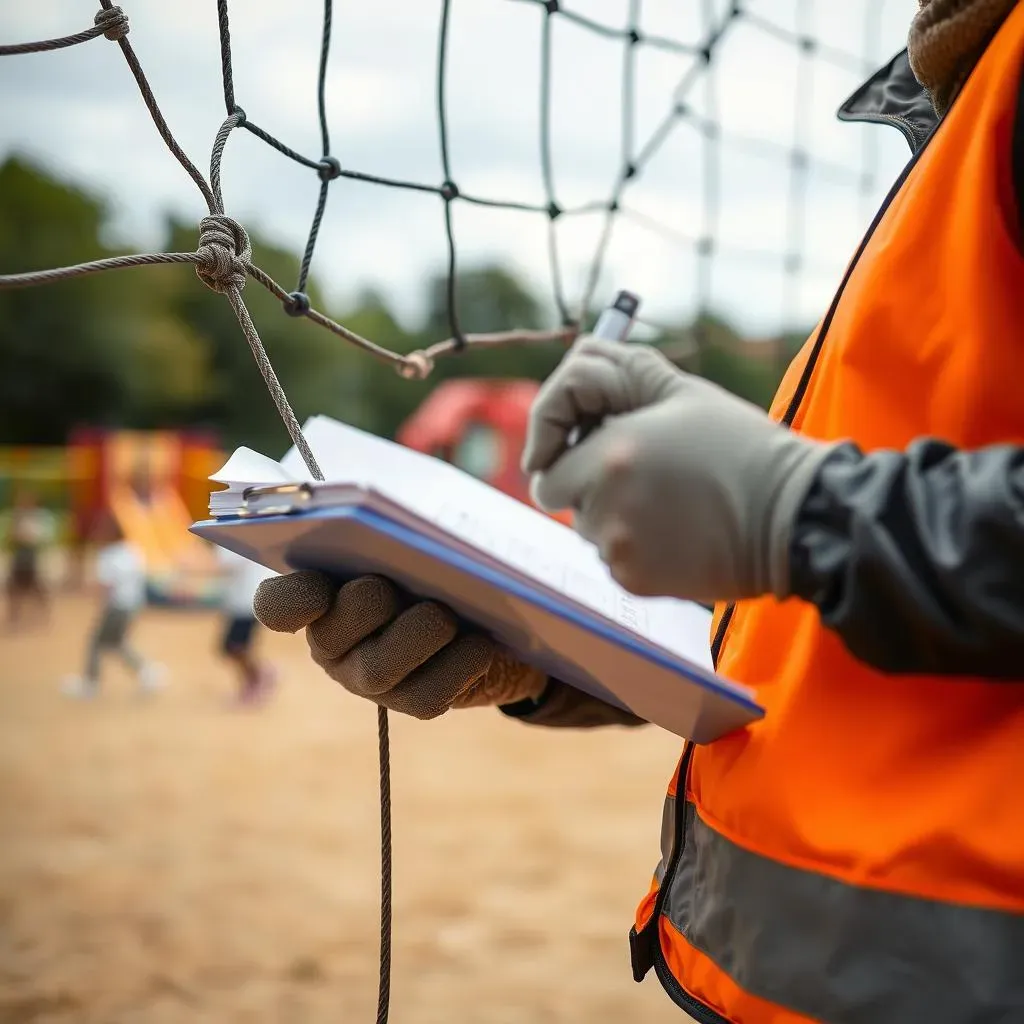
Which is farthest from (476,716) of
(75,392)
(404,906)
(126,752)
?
(75,392)

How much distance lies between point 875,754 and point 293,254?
63.4 feet

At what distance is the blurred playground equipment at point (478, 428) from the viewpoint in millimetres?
7355

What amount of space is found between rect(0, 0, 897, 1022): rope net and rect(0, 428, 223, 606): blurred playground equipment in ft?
19.0

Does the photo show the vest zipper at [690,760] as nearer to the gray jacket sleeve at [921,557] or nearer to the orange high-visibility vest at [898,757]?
the orange high-visibility vest at [898,757]

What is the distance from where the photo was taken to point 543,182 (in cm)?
148

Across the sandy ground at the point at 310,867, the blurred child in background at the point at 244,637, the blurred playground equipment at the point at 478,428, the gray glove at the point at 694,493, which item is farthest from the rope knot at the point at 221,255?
the blurred playground equipment at the point at 478,428

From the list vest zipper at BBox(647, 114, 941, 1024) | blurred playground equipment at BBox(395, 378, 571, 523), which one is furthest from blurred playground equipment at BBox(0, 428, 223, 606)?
vest zipper at BBox(647, 114, 941, 1024)

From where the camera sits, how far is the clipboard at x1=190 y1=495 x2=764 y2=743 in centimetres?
53

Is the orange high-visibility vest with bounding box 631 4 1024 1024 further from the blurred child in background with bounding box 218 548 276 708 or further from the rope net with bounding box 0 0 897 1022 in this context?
the blurred child in background with bounding box 218 548 276 708

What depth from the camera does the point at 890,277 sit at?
0.53 meters

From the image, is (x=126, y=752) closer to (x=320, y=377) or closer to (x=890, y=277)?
(x=890, y=277)

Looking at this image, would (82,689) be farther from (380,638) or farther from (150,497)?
(380,638)

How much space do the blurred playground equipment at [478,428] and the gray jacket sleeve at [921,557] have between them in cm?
680

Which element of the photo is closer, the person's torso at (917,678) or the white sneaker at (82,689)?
the person's torso at (917,678)
